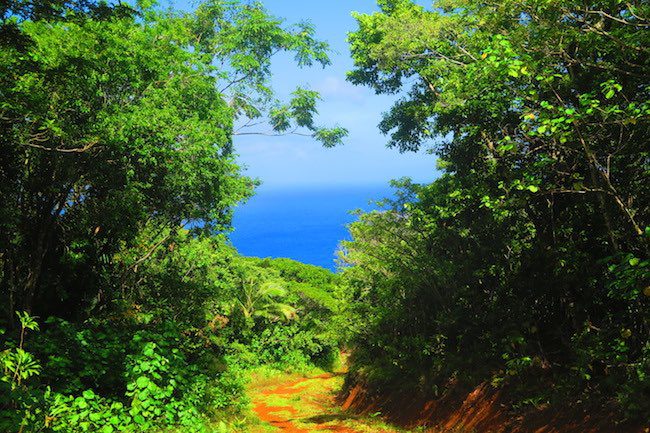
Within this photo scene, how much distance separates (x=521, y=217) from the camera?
11141 millimetres

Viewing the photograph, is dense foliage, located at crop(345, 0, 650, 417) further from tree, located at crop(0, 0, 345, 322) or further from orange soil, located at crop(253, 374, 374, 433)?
tree, located at crop(0, 0, 345, 322)

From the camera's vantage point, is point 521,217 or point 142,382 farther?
point 521,217

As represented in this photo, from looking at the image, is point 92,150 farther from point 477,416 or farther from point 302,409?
point 302,409

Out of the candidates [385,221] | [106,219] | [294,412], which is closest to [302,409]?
[294,412]

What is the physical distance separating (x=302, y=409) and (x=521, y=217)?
10.8m

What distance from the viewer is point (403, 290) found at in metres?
14.2

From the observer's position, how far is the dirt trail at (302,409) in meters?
13.0

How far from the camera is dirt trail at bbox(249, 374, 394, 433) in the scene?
1303 centimetres

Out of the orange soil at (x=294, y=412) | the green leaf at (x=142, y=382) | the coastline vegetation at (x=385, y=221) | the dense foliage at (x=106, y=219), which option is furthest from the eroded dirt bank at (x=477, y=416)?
the green leaf at (x=142, y=382)

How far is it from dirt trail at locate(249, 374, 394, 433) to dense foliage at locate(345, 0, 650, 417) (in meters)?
1.97

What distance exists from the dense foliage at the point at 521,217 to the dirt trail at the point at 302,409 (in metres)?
1.97

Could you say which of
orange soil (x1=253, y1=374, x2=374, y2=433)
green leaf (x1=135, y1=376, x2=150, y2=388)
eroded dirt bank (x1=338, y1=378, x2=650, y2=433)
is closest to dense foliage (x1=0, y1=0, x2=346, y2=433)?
green leaf (x1=135, y1=376, x2=150, y2=388)

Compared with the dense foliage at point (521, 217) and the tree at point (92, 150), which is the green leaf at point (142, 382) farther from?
the dense foliage at point (521, 217)

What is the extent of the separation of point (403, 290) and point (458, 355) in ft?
8.31
